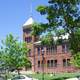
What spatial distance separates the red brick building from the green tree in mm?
17920

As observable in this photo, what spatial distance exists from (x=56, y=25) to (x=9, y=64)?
32.1 m

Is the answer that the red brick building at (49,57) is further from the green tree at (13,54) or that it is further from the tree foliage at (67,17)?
the tree foliage at (67,17)

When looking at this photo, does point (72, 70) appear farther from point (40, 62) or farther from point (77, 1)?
point (77, 1)

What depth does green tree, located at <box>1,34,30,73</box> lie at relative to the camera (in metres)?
58.7

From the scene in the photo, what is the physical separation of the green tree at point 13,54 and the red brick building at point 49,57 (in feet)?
58.8

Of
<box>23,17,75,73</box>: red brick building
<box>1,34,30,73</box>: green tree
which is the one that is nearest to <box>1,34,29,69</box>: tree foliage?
<box>1,34,30,73</box>: green tree

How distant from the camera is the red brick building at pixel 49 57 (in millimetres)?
83188

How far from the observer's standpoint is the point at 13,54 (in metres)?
59.6

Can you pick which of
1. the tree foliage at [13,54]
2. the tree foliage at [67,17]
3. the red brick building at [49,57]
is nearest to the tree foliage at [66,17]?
the tree foliage at [67,17]

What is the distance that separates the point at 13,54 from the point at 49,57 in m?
29.3

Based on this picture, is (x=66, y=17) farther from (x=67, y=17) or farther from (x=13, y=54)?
(x=13, y=54)

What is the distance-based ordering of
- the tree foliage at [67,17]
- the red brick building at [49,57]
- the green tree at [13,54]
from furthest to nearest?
the red brick building at [49,57]
the green tree at [13,54]
the tree foliage at [67,17]

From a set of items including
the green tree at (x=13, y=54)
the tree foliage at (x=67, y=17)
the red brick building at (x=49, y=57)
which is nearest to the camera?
the tree foliage at (x=67, y=17)

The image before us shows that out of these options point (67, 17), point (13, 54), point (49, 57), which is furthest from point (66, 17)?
point (49, 57)
